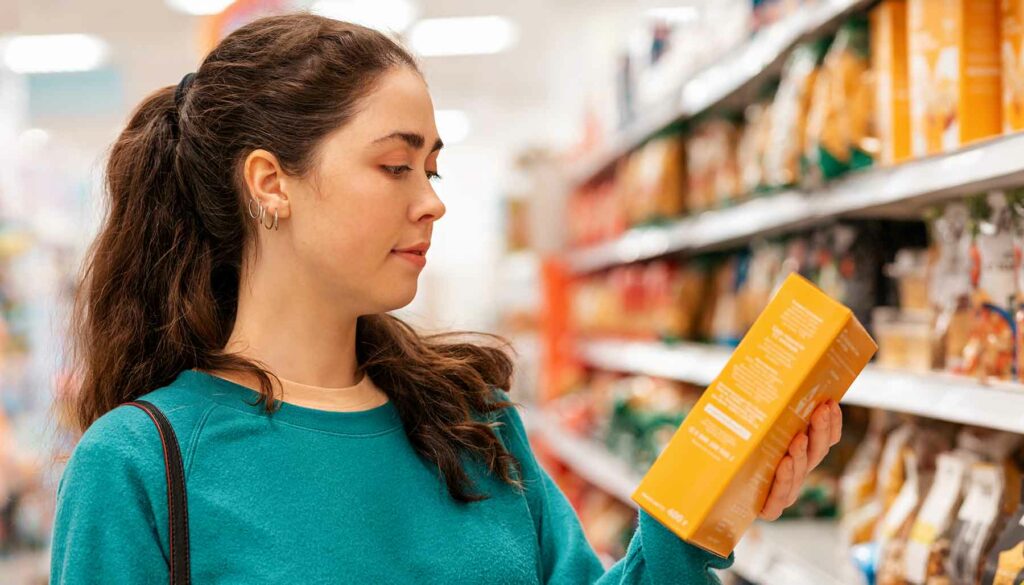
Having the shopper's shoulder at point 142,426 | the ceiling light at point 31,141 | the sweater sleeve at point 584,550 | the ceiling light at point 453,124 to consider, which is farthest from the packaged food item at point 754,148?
the ceiling light at point 453,124

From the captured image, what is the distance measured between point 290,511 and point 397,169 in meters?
0.46

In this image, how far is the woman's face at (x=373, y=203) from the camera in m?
1.38

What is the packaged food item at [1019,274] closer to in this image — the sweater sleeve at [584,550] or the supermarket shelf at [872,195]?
the supermarket shelf at [872,195]

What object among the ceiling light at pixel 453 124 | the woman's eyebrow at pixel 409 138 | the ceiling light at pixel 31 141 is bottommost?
the woman's eyebrow at pixel 409 138

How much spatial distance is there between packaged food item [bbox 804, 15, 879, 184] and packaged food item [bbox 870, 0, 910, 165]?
0.10 ft

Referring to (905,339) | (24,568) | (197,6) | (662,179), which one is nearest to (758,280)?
(662,179)

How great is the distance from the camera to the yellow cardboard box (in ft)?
3.86

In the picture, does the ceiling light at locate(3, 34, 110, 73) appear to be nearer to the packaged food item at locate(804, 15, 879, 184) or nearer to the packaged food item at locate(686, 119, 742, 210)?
the packaged food item at locate(686, 119, 742, 210)

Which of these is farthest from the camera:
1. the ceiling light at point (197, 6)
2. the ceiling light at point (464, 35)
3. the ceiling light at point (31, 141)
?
the ceiling light at point (464, 35)

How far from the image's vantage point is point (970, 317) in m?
1.67

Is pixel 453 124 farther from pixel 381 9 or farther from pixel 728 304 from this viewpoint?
pixel 728 304

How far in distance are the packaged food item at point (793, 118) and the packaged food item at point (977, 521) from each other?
2.52ft

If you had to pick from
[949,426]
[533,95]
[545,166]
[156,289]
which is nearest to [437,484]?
[156,289]

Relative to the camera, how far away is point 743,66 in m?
2.46
